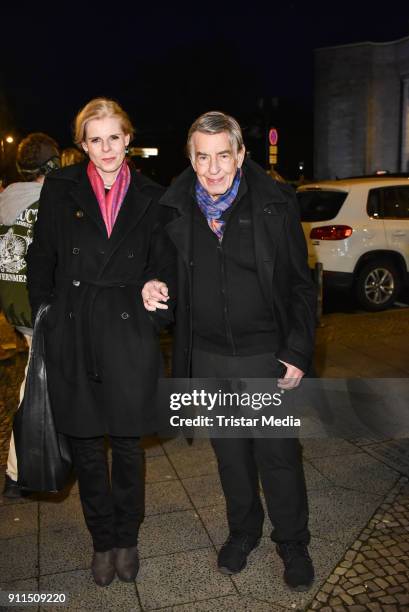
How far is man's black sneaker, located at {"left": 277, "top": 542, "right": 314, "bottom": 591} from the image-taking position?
9.10 ft

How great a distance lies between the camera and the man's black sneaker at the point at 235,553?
290 centimetres

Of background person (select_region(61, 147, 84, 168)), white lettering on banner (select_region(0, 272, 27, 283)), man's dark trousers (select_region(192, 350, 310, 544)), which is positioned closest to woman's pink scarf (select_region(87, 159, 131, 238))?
man's dark trousers (select_region(192, 350, 310, 544))

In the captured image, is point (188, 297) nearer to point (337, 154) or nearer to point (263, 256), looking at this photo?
point (263, 256)

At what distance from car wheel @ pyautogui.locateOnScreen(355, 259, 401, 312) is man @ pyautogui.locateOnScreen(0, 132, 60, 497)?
6174 mm

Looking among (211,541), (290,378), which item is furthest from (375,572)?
(290,378)

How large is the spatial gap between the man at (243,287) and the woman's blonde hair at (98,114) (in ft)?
0.96

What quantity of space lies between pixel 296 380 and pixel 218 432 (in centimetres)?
46

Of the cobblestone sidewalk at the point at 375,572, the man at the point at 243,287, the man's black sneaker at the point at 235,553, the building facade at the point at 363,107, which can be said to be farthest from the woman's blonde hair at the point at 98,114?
the building facade at the point at 363,107

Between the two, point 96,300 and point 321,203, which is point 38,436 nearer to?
point 96,300

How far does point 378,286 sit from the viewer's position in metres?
8.97

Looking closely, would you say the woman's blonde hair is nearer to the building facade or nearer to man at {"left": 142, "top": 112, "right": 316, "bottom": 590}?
man at {"left": 142, "top": 112, "right": 316, "bottom": 590}

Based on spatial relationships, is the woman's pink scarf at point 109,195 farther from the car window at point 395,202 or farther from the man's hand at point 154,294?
the car window at point 395,202

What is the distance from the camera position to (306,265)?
8.71 ft

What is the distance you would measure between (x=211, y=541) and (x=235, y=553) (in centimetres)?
26
